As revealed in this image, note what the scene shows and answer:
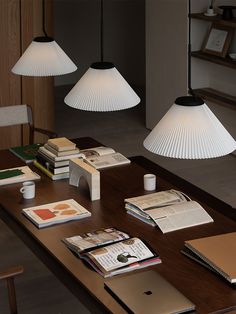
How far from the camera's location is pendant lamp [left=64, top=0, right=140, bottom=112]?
11.3ft

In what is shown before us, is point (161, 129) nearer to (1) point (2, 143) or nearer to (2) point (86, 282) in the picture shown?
(2) point (86, 282)

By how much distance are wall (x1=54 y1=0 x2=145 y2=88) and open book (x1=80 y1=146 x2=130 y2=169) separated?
5586 millimetres

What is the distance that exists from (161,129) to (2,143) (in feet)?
14.0

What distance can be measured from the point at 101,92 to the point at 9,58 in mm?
3499

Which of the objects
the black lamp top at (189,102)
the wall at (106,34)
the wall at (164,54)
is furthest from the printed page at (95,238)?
the wall at (106,34)

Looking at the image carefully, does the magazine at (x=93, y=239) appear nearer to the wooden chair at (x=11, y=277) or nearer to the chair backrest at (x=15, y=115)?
the wooden chair at (x=11, y=277)

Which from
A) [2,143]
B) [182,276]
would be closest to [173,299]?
[182,276]

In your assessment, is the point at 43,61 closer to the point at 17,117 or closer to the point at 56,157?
the point at 56,157

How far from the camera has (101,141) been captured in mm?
7672

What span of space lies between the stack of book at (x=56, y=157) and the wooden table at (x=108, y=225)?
0.16 ft

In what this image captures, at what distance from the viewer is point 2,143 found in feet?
22.9

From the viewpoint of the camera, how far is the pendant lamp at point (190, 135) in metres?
2.77

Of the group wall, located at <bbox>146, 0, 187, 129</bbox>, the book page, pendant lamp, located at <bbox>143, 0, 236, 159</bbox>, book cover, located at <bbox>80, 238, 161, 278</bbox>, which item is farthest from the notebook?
wall, located at <bbox>146, 0, 187, 129</bbox>

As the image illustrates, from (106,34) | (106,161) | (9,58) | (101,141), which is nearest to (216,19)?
(101,141)
